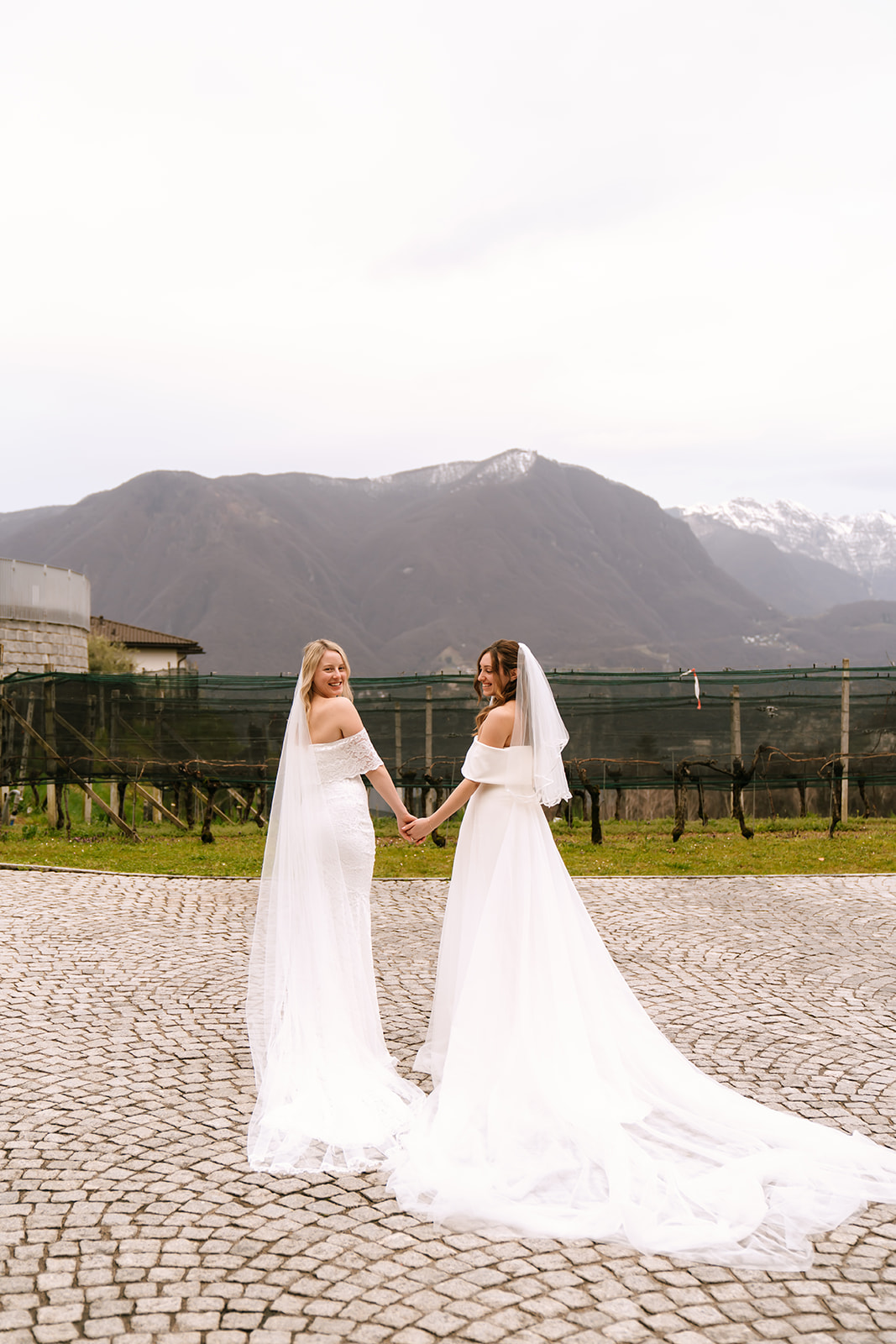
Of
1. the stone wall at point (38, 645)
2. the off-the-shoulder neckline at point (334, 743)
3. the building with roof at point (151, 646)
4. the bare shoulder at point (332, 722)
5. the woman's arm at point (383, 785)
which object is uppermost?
the building with roof at point (151, 646)

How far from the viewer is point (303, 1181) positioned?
12.5ft

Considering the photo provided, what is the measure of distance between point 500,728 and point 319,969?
1.39 meters

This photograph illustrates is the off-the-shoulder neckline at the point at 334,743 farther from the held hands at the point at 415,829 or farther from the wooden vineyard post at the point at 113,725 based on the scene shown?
the wooden vineyard post at the point at 113,725

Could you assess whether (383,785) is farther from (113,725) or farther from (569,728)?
(569,728)

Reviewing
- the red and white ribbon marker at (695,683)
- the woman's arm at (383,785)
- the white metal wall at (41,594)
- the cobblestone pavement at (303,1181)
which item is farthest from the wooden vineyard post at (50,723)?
the white metal wall at (41,594)

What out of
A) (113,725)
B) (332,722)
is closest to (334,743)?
(332,722)

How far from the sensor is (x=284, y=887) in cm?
501

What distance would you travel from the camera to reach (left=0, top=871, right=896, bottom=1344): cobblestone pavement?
288cm

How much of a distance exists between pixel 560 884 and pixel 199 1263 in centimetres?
226

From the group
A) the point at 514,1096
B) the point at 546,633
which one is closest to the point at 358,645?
the point at 546,633

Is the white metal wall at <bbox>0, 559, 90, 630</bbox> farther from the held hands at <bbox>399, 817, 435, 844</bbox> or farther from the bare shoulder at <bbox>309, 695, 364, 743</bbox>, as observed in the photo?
the bare shoulder at <bbox>309, 695, 364, 743</bbox>

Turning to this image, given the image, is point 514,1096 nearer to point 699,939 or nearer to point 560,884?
point 560,884

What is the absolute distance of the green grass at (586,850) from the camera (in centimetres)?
1205

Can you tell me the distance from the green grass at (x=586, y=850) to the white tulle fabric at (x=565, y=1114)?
6.82 meters
